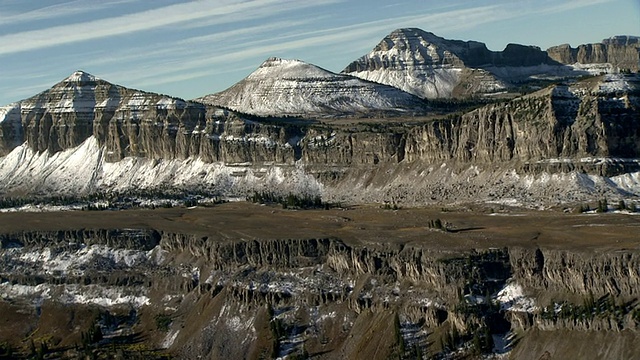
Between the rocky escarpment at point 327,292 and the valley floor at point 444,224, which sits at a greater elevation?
the valley floor at point 444,224

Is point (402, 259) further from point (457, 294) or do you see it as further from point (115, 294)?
point (115, 294)

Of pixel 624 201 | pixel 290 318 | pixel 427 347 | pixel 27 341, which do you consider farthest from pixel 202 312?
pixel 624 201

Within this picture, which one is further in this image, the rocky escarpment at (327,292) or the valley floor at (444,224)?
the valley floor at (444,224)

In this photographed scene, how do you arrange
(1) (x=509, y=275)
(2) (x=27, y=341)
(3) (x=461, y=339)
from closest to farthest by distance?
1. (3) (x=461, y=339)
2. (1) (x=509, y=275)
3. (2) (x=27, y=341)

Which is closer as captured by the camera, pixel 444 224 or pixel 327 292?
pixel 327 292

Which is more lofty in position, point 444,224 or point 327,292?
point 444,224

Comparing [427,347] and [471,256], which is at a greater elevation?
[471,256]

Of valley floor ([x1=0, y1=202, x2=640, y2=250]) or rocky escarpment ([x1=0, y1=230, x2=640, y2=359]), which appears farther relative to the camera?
valley floor ([x1=0, y1=202, x2=640, y2=250])

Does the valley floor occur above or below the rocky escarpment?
above
